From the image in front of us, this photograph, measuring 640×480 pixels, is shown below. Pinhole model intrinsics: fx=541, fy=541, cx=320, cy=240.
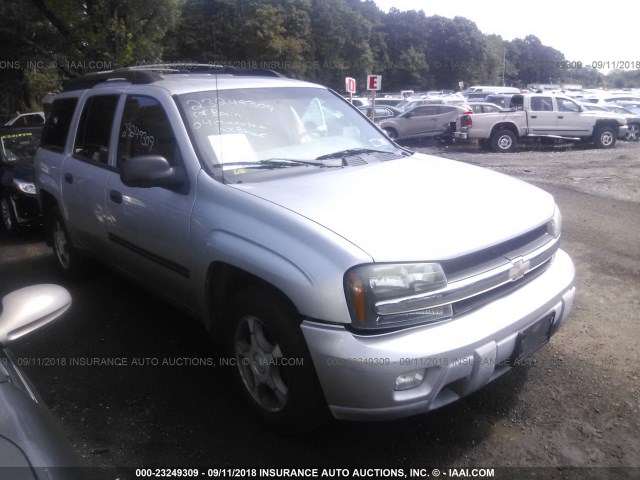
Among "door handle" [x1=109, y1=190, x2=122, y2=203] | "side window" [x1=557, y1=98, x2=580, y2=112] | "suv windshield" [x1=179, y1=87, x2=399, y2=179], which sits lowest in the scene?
"door handle" [x1=109, y1=190, x2=122, y2=203]

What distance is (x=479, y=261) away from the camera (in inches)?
105

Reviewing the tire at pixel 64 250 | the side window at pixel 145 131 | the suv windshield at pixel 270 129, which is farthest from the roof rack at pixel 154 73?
the tire at pixel 64 250

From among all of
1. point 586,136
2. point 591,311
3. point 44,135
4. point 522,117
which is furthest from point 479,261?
point 586,136

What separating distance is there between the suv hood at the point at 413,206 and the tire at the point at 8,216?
583 cm

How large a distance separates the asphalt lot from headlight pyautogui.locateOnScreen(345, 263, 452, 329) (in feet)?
2.80

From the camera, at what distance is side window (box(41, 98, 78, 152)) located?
5105 millimetres

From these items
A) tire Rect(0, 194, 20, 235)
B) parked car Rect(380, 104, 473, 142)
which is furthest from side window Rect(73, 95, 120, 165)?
parked car Rect(380, 104, 473, 142)

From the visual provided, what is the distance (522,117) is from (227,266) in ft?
52.2

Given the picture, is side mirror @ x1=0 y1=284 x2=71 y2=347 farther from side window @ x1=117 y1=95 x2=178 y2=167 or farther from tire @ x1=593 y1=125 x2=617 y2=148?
tire @ x1=593 y1=125 x2=617 y2=148

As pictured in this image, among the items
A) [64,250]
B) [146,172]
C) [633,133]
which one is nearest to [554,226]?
[146,172]

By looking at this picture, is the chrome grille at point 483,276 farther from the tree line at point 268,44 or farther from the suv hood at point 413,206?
the tree line at point 268,44

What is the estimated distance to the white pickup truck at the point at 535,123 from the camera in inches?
661

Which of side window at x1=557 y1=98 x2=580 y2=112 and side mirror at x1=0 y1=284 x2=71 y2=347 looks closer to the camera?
side mirror at x1=0 y1=284 x2=71 y2=347

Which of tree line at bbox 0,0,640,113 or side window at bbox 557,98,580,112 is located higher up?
tree line at bbox 0,0,640,113
